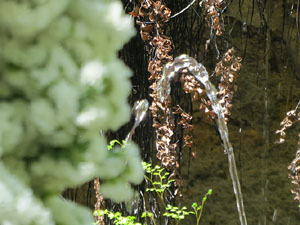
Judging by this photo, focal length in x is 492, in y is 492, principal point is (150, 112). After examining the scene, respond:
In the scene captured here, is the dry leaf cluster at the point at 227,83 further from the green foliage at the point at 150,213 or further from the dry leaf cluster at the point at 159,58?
the green foliage at the point at 150,213

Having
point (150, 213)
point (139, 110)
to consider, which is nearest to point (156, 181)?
point (150, 213)

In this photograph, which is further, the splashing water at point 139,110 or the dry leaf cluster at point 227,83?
the splashing water at point 139,110

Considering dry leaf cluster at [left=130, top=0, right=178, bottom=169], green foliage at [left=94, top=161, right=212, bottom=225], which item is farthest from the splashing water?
dry leaf cluster at [left=130, top=0, right=178, bottom=169]

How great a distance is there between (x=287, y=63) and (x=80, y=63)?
198 centimetres

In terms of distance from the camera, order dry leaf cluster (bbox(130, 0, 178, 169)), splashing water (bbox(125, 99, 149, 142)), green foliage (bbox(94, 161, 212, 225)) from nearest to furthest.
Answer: dry leaf cluster (bbox(130, 0, 178, 169)), green foliage (bbox(94, 161, 212, 225)), splashing water (bbox(125, 99, 149, 142))

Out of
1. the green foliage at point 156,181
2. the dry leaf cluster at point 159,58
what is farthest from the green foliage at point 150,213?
the dry leaf cluster at point 159,58

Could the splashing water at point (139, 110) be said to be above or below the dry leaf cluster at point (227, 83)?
above

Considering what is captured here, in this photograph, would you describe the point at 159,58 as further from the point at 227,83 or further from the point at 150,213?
the point at 150,213

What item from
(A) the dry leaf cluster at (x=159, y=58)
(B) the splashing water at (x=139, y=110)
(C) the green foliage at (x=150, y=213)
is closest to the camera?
(A) the dry leaf cluster at (x=159, y=58)

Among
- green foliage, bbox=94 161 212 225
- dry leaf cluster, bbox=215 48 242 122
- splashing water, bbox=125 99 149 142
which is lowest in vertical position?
green foliage, bbox=94 161 212 225

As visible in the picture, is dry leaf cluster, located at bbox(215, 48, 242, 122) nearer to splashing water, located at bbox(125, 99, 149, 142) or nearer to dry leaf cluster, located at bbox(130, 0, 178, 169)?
dry leaf cluster, located at bbox(130, 0, 178, 169)

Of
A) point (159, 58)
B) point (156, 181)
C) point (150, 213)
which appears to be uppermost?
point (159, 58)

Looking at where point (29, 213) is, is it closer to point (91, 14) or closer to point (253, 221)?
point (91, 14)

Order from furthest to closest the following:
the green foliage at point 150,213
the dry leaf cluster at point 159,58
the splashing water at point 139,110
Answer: the splashing water at point 139,110 → the green foliage at point 150,213 → the dry leaf cluster at point 159,58
